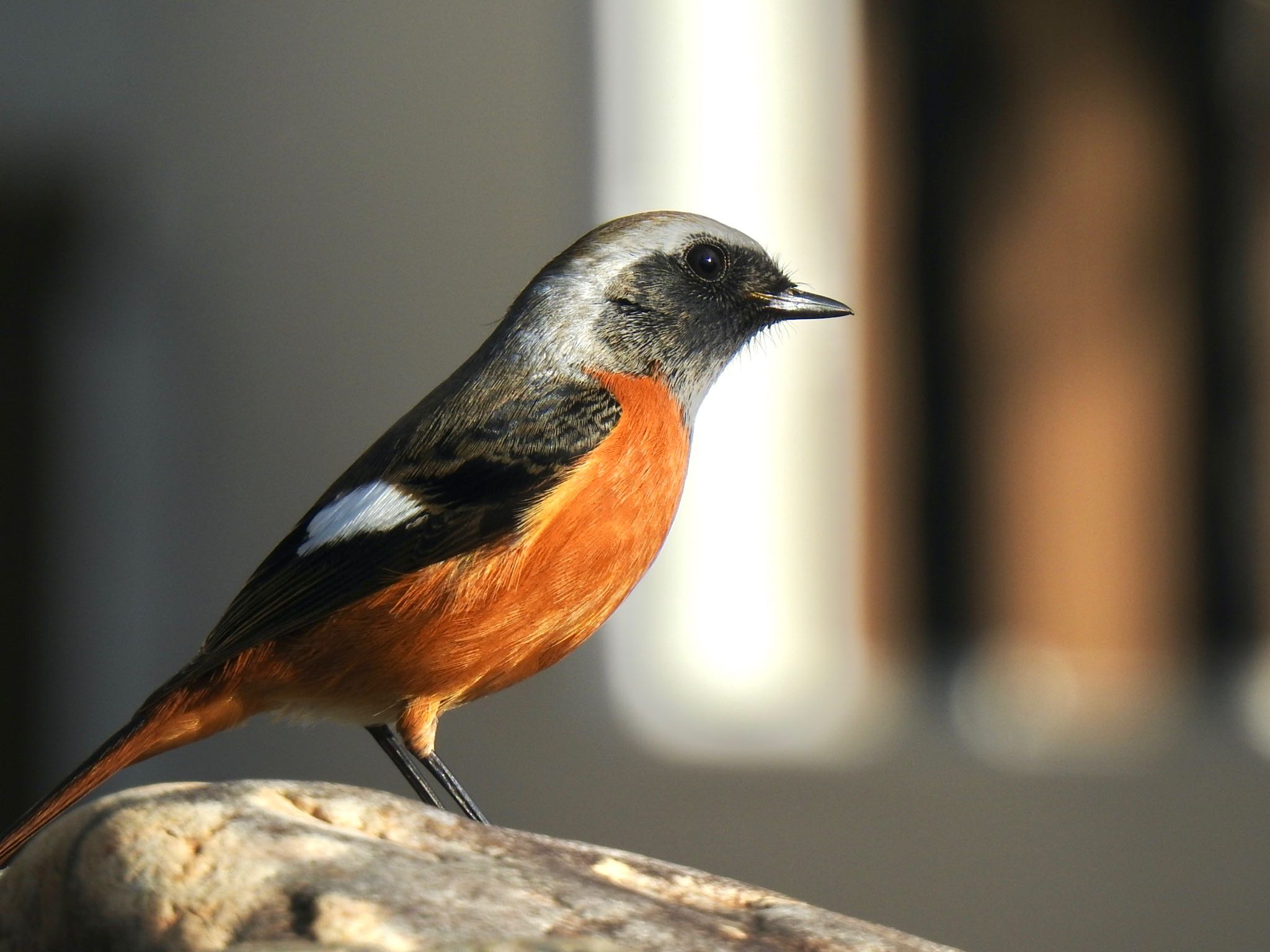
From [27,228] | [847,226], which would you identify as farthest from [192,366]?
[847,226]

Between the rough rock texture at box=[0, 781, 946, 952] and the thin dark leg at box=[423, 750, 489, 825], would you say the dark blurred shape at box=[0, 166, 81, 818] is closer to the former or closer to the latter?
the thin dark leg at box=[423, 750, 489, 825]

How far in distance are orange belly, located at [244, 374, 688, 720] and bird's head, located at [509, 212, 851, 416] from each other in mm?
481

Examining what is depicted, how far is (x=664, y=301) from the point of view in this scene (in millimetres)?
4105

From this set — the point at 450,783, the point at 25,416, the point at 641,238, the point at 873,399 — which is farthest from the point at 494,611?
the point at 25,416

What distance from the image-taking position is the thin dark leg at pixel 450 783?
3680mm

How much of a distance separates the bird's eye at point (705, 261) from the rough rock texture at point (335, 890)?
1.75 metres

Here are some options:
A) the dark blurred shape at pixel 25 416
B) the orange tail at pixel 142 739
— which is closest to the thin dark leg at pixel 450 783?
the orange tail at pixel 142 739

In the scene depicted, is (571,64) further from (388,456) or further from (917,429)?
(388,456)

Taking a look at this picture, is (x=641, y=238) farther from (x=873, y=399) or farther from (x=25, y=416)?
(x=25, y=416)

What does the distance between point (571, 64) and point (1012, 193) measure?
2.33 m

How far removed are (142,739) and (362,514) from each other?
0.73 m

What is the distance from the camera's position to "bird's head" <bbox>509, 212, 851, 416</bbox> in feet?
13.2

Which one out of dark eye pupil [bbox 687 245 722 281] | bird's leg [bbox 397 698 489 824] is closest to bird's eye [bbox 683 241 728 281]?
dark eye pupil [bbox 687 245 722 281]

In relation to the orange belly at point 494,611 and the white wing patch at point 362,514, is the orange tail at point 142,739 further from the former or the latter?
the white wing patch at point 362,514
